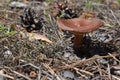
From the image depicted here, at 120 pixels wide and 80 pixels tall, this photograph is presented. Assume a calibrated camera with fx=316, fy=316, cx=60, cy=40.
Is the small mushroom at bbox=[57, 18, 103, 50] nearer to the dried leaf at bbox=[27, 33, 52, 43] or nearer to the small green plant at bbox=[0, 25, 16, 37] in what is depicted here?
the dried leaf at bbox=[27, 33, 52, 43]

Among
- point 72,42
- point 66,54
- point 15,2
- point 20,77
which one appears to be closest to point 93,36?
point 72,42

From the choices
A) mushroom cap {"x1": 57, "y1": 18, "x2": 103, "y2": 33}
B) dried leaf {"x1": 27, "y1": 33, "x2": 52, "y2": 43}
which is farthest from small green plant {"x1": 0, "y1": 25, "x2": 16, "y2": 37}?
mushroom cap {"x1": 57, "y1": 18, "x2": 103, "y2": 33}

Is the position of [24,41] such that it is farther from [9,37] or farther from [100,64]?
[100,64]

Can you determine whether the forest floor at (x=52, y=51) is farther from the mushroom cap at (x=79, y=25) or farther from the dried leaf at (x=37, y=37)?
the mushroom cap at (x=79, y=25)

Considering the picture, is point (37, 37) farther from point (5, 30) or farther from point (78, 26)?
point (78, 26)

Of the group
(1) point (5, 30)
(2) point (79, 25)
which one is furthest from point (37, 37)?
(2) point (79, 25)

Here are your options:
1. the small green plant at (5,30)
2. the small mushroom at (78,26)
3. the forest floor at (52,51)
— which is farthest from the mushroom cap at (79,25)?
the small green plant at (5,30)
